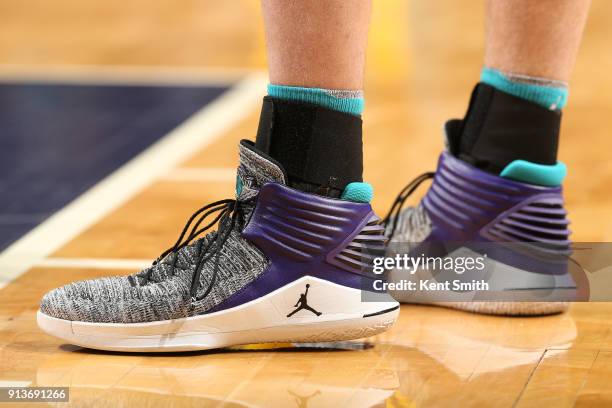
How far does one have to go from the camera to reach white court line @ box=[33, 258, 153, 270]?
6.40 feet

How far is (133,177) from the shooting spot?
8.70 feet

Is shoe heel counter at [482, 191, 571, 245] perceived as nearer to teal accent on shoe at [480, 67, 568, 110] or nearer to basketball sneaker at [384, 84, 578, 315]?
basketball sneaker at [384, 84, 578, 315]

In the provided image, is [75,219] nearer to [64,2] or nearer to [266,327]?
[266,327]

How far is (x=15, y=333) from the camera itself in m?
1.59

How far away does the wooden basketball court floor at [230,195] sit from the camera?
1388 mm

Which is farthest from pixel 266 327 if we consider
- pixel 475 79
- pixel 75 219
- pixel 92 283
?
pixel 475 79

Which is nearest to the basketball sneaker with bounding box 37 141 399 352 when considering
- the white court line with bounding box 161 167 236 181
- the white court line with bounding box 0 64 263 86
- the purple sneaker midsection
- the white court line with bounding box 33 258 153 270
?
the purple sneaker midsection

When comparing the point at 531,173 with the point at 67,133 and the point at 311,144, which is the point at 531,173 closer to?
the point at 311,144

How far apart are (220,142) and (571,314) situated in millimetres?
1480

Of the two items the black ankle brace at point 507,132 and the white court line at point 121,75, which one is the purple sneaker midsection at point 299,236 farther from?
the white court line at point 121,75

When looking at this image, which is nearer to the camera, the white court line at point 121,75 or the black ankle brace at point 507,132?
the black ankle brace at point 507,132

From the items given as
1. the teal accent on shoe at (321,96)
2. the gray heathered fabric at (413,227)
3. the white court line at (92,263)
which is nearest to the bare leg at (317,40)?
the teal accent on shoe at (321,96)

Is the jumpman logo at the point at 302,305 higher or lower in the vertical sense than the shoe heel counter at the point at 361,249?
lower

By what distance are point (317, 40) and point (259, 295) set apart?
0.32 metres
